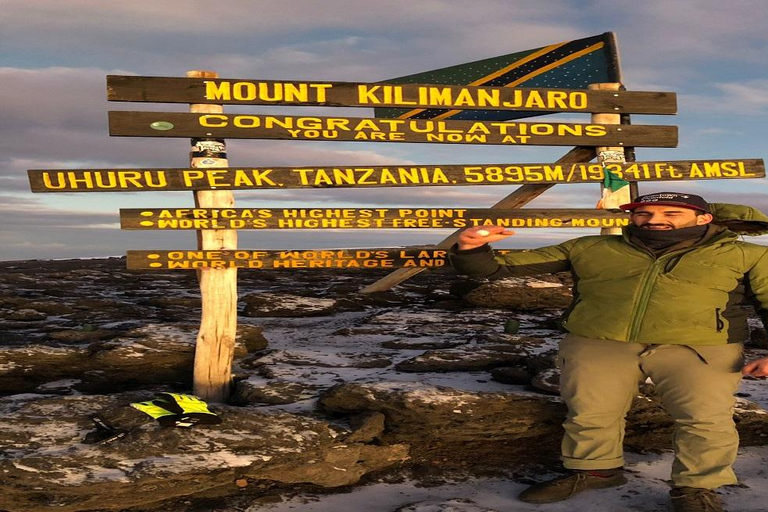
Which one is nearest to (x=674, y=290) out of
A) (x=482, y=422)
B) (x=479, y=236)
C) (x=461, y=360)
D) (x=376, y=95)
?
(x=479, y=236)

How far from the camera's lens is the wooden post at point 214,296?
236 inches

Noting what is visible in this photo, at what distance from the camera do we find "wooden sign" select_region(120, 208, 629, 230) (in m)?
5.91

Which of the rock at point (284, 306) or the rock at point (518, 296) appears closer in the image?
the rock at point (284, 306)

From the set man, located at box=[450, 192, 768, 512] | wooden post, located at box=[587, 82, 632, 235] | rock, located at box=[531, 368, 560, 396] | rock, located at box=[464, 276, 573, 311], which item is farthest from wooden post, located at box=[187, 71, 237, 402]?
rock, located at box=[464, 276, 573, 311]

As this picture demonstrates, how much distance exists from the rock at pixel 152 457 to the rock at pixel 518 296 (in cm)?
669

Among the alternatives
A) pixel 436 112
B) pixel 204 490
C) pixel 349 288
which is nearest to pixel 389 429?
pixel 204 490

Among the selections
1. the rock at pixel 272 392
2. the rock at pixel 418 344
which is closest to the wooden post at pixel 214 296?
the rock at pixel 272 392

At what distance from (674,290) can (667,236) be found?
35 centimetres

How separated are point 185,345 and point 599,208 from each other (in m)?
4.47

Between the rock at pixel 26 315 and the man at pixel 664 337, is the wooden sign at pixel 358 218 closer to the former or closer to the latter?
the man at pixel 664 337

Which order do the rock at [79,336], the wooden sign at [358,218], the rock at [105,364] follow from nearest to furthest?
1. the wooden sign at [358,218]
2. the rock at [105,364]
3. the rock at [79,336]

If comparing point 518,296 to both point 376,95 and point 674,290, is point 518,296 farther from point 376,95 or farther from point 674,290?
point 674,290

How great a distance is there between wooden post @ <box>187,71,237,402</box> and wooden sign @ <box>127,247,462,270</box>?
0.10 m

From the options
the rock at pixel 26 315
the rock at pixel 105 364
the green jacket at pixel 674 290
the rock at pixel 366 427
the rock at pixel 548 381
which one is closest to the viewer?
the green jacket at pixel 674 290
